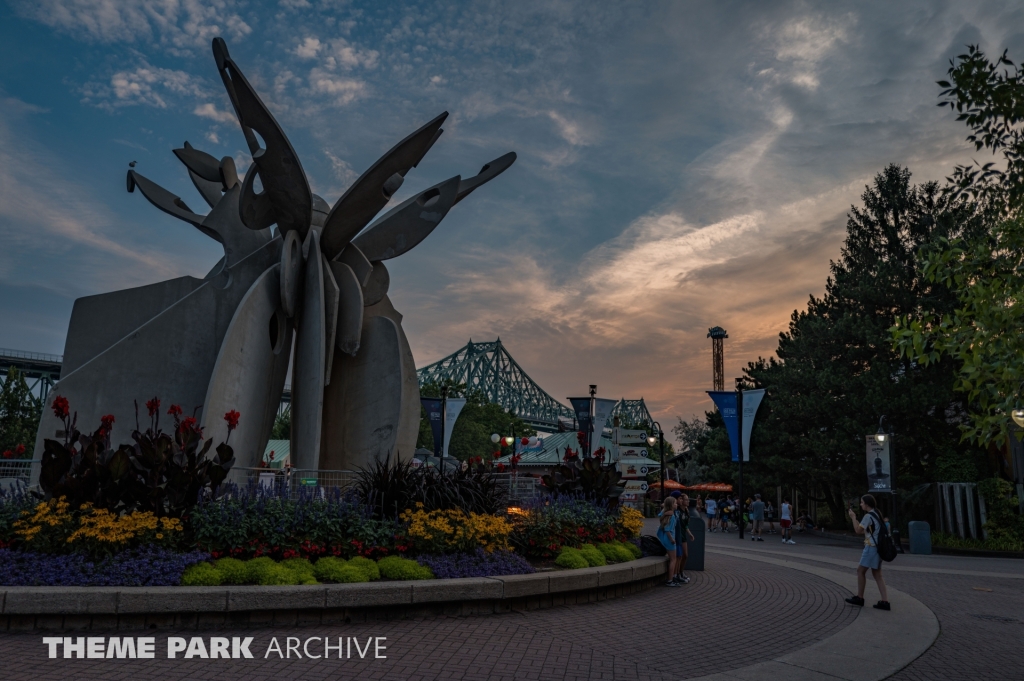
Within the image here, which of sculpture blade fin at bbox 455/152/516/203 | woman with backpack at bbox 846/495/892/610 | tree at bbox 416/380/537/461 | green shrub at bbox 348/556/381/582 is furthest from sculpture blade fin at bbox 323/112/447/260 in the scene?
tree at bbox 416/380/537/461

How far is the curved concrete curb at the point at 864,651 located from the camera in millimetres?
5906

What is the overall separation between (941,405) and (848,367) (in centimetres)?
391

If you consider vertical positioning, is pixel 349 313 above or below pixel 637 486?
above

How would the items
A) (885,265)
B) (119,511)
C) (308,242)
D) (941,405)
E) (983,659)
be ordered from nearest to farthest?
1. (983,659)
2. (119,511)
3. (308,242)
4. (941,405)
5. (885,265)

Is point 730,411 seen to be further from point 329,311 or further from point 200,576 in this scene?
point 200,576

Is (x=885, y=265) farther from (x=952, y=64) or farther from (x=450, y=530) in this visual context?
(x=450, y=530)

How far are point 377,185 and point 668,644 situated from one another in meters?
10.9

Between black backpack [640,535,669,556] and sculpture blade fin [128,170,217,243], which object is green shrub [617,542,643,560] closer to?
black backpack [640,535,669,556]

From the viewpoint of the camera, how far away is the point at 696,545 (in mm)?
12805

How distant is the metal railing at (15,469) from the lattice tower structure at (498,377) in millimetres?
152370

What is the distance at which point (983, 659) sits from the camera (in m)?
6.73

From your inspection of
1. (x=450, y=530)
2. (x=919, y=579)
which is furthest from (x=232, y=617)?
(x=919, y=579)

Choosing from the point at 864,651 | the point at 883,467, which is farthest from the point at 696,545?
the point at 883,467

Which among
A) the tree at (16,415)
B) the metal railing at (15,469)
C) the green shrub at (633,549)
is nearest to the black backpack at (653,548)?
the green shrub at (633,549)
